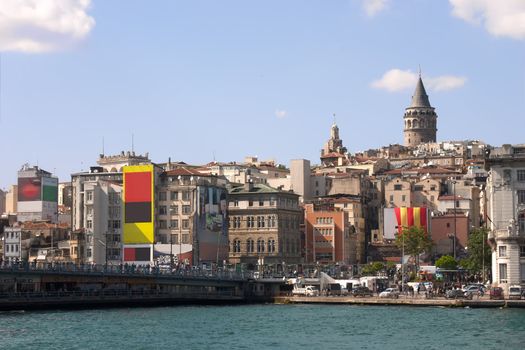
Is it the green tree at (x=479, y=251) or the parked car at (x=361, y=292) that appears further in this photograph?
the green tree at (x=479, y=251)

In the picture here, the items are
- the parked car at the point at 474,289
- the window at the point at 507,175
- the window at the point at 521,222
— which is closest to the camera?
the window at the point at 521,222

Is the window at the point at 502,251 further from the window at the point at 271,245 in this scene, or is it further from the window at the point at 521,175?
the window at the point at 271,245

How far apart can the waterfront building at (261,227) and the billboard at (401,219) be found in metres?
12.5

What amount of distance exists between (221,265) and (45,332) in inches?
3196

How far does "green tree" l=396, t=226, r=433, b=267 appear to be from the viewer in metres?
161

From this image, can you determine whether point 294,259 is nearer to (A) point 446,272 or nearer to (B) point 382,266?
(B) point 382,266

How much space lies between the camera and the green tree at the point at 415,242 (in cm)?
16062

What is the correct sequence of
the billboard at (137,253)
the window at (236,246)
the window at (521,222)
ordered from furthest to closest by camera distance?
the window at (236,246) → the billboard at (137,253) → the window at (521,222)

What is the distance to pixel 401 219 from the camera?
173 metres

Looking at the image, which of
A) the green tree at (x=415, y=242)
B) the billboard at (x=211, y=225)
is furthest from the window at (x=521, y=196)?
the billboard at (x=211, y=225)

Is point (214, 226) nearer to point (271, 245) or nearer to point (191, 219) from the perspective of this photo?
point (191, 219)

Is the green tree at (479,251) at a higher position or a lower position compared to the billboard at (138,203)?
lower

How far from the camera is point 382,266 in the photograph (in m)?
159

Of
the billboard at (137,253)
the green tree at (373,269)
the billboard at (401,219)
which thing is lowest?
the green tree at (373,269)
